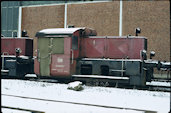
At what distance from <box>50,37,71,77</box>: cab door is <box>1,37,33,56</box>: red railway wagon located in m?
2.94

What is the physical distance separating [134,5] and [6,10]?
16513 millimetres

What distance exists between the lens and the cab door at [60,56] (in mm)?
10562

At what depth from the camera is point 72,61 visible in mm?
10586

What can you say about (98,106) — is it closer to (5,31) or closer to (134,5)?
(134,5)

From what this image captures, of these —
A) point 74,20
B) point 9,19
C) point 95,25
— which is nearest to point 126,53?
point 95,25

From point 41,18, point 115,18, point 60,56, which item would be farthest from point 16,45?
point 41,18

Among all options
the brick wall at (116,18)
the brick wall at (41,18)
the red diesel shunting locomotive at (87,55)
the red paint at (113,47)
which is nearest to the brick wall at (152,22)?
the brick wall at (116,18)

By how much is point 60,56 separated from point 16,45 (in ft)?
12.8

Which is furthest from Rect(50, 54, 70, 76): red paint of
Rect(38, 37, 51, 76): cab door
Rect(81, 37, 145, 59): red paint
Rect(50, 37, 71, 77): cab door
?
Rect(81, 37, 145, 59): red paint

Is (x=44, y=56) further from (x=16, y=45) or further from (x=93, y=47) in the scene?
(x=16, y=45)

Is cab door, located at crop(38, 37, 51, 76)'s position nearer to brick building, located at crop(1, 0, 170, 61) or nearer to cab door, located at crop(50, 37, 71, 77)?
cab door, located at crop(50, 37, 71, 77)

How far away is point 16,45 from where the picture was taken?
1308 centimetres

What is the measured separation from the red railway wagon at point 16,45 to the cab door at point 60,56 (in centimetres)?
294

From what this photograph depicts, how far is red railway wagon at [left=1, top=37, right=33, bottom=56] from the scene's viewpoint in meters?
13.0
